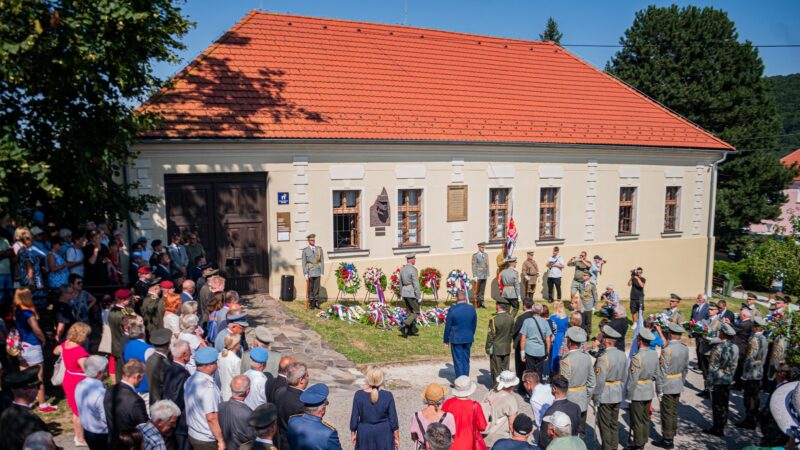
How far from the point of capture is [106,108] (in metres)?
9.79

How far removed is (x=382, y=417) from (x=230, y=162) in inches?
401

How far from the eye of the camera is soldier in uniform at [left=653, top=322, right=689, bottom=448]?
28.5 ft

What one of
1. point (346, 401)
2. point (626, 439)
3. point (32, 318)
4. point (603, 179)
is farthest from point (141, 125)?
point (603, 179)

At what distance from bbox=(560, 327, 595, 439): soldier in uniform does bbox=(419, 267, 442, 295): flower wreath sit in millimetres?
8595

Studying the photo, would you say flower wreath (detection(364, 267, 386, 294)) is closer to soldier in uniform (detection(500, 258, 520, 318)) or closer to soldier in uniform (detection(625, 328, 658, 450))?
soldier in uniform (detection(500, 258, 520, 318))

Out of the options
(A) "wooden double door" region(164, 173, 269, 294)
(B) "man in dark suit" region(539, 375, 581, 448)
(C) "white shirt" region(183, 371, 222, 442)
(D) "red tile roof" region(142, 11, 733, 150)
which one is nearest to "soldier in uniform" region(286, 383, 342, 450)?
(C) "white shirt" region(183, 371, 222, 442)

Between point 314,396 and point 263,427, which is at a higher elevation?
point 314,396

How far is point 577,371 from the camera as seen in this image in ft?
25.1

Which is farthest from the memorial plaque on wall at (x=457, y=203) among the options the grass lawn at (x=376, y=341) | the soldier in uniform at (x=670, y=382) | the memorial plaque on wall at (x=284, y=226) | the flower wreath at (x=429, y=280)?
the soldier in uniform at (x=670, y=382)

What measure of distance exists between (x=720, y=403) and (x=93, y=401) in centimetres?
901

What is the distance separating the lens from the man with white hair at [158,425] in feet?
16.5

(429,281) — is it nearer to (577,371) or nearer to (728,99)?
(577,371)

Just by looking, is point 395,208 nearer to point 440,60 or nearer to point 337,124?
point 337,124

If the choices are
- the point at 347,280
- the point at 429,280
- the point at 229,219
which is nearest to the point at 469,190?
the point at 429,280
